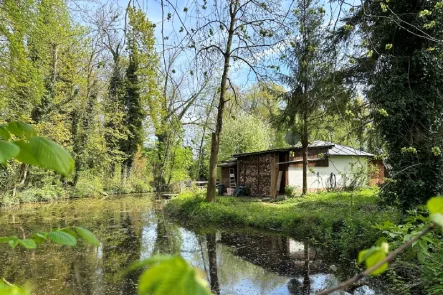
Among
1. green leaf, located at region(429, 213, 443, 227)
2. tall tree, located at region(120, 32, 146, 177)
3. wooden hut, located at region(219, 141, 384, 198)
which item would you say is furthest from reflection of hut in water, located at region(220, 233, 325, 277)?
tall tree, located at region(120, 32, 146, 177)

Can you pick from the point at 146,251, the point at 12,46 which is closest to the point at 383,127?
the point at 146,251

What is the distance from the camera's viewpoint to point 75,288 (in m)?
5.37

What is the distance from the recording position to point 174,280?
1.26 ft

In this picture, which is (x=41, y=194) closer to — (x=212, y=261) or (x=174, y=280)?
(x=212, y=261)

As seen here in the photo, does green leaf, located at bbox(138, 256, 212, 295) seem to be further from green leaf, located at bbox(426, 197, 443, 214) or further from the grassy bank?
the grassy bank

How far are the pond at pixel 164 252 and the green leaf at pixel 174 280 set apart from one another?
17.2 feet

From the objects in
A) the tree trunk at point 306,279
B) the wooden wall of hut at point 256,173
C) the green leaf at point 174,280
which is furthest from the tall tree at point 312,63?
the wooden wall of hut at point 256,173

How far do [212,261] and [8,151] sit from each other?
6760 mm

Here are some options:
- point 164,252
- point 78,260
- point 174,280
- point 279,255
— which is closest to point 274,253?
point 279,255

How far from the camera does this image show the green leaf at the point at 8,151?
0.68 meters

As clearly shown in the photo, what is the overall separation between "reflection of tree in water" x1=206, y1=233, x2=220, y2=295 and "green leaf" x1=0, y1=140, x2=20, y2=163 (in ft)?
15.8

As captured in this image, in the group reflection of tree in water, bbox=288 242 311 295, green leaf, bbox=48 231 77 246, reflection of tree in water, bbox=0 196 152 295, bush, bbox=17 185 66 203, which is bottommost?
reflection of tree in water, bbox=0 196 152 295

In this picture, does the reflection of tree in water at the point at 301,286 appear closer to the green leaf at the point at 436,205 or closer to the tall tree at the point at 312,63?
the tall tree at the point at 312,63

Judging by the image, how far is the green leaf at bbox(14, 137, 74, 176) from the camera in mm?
669
